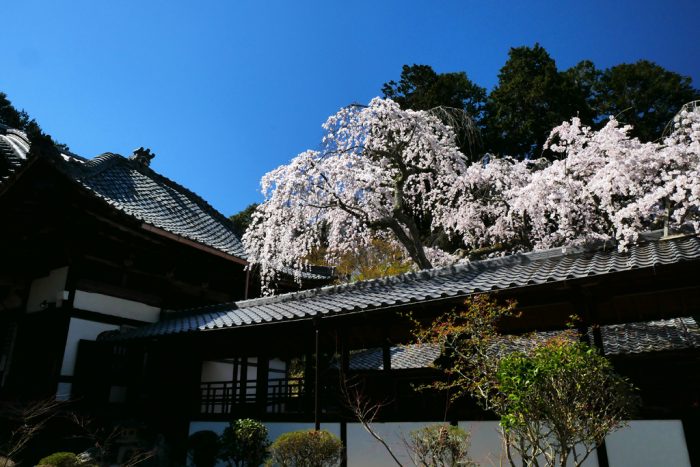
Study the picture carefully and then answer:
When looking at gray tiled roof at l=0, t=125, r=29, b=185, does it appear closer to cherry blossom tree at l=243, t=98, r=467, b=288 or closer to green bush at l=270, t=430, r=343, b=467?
cherry blossom tree at l=243, t=98, r=467, b=288

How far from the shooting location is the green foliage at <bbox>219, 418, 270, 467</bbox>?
26.6ft

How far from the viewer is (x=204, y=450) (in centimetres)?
913

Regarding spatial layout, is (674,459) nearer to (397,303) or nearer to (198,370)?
(397,303)

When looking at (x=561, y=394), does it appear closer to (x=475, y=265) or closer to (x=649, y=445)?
(x=649, y=445)

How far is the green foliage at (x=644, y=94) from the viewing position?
2488 centimetres

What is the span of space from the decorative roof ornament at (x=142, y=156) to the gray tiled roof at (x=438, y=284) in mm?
6976

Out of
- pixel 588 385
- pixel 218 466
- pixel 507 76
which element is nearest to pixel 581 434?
pixel 588 385

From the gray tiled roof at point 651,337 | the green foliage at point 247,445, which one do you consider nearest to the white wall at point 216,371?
the green foliage at point 247,445

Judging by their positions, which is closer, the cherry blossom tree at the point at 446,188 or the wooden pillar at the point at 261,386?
the wooden pillar at the point at 261,386

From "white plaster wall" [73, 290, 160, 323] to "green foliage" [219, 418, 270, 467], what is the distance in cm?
525

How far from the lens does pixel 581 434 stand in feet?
14.3

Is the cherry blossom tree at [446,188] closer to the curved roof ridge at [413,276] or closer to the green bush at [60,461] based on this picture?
the curved roof ridge at [413,276]

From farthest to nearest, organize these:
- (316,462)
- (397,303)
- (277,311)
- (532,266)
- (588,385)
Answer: (277,311) < (532,266) < (397,303) < (316,462) < (588,385)

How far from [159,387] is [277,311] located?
3811 millimetres
